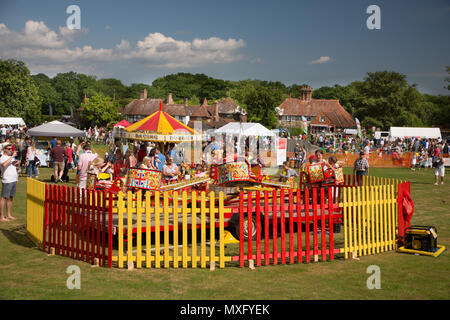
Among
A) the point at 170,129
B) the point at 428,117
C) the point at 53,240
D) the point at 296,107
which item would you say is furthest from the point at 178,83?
the point at 53,240

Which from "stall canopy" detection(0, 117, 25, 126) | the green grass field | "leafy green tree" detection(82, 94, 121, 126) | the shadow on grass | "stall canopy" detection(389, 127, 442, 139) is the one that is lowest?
the green grass field

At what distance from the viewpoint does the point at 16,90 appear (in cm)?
7100

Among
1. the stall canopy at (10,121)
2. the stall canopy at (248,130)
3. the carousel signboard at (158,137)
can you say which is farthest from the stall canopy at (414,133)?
the stall canopy at (10,121)

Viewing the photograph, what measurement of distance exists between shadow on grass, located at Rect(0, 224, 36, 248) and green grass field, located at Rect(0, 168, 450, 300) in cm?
25

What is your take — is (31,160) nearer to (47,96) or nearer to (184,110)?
(184,110)

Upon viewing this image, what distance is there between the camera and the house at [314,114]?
265 feet

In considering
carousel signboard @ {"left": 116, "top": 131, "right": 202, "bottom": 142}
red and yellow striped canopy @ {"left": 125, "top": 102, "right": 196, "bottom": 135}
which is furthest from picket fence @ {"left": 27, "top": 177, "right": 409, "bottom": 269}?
red and yellow striped canopy @ {"left": 125, "top": 102, "right": 196, "bottom": 135}

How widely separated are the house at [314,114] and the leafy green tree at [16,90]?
143ft

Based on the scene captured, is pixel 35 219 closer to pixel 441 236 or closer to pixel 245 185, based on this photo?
pixel 245 185

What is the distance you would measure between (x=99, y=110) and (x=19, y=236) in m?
66.3

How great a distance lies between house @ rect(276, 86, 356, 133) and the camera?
265 feet

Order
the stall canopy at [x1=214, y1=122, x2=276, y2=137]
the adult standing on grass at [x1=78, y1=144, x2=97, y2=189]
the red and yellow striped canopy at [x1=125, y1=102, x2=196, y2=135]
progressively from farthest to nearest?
the stall canopy at [x1=214, y1=122, x2=276, y2=137] < the red and yellow striped canopy at [x1=125, y1=102, x2=196, y2=135] < the adult standing on grass at [x1=78, y1=144, x2=97, y2=189]

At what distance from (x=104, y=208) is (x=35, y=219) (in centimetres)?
242

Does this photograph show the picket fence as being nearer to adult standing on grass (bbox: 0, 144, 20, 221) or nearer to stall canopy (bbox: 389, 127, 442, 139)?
adult standing on grass (bbox: 0, 144, 20, 221)
